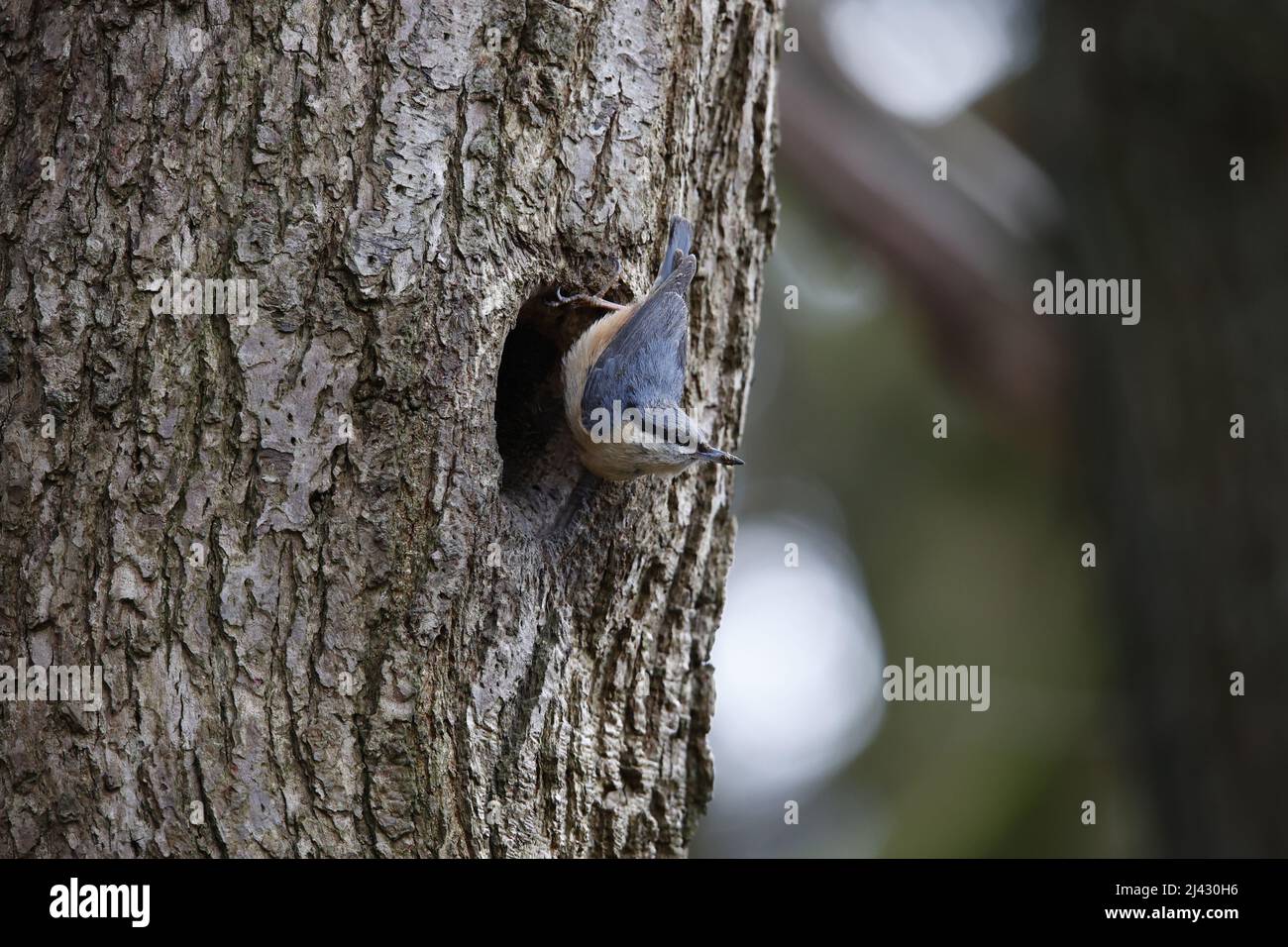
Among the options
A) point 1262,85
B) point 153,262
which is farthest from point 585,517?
point 1262,85

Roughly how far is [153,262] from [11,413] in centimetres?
39

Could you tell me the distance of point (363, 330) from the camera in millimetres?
2258

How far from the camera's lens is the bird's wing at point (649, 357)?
Answer: 2.63m

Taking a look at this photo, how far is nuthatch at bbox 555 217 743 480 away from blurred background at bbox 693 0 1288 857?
2.97 ft

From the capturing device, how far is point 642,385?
2.74 m

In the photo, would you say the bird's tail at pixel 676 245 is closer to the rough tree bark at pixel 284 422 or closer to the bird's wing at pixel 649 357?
Result: the bird's wing at pixel 649 357

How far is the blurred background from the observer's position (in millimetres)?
Answer: 3822

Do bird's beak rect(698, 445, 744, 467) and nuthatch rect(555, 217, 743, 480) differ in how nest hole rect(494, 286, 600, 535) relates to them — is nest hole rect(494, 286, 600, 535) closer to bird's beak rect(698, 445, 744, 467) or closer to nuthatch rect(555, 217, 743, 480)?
nuthatch rect(555, 217, 743, 480)

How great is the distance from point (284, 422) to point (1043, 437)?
200 inches

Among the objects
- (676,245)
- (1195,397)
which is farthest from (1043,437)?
(676,245)

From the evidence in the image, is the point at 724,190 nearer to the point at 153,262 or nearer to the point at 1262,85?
the point at 153,262

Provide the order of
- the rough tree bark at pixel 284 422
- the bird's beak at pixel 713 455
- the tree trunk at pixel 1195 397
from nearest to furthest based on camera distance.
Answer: the rough tree bark at pixel 284 422 < the bird's beak at pixel 713 455 < the tree trunk at pixel 1195 397

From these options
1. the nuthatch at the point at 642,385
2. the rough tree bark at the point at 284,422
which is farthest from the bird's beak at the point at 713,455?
the rough tree bark at the point at 284,422

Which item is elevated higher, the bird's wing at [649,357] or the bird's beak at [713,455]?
the bird's wing at [649,357]
